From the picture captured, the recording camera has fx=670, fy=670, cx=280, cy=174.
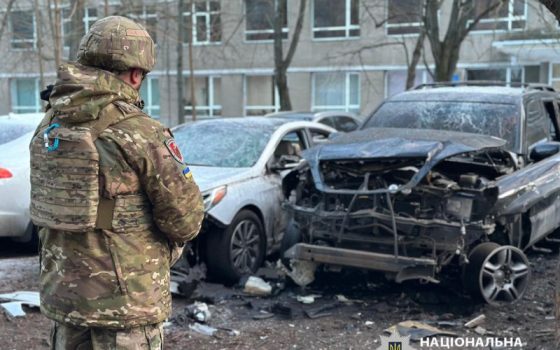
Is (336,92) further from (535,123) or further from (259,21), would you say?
(535,123)

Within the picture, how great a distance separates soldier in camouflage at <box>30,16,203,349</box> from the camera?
2.61 m

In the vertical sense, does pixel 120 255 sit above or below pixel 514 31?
below

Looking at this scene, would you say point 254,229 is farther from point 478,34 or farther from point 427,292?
point 478,34

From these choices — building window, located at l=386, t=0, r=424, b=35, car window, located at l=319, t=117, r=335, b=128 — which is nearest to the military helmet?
car window, located at l=319, t=117, r=335, b=128

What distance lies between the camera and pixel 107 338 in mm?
2682

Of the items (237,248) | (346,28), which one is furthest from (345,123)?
(346,28)

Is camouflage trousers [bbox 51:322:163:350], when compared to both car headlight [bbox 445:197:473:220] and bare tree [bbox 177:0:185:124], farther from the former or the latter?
bare tree [bbox 177:0:185:124]

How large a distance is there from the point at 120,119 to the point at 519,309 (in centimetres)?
387

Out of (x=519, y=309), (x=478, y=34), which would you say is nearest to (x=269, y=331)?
(x=519, y=309)

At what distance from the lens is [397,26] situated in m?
24.8

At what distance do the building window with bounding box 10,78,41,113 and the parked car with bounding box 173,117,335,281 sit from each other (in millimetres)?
26630

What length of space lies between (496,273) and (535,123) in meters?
2.11

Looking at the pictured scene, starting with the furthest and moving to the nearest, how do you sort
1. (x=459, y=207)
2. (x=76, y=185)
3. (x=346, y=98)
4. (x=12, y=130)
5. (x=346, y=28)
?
(x=346, y=98), (x=346, y=28), (x=12, y=130), (x=459, y=207), (x=76, y=185)

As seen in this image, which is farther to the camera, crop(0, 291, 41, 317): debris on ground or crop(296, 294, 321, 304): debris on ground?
crop(296, 294, 321, 304): debris on ground
